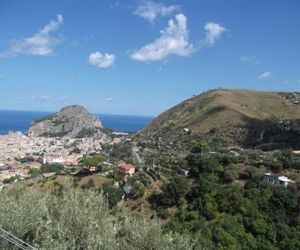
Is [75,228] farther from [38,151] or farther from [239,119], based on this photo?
[38,151]

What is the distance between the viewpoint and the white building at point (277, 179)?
3162cm

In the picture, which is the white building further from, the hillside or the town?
the town

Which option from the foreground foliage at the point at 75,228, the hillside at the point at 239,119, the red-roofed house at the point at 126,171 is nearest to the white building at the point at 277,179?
the red-roofed house at the point at 126,171

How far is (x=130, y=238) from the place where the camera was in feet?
42.8

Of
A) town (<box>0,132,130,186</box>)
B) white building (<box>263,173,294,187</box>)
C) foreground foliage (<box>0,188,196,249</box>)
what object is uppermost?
foreground foliage (<box>0,188,196,249</box>)

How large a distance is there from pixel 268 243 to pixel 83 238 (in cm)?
1641

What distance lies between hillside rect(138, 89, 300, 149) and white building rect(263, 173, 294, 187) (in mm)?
32032

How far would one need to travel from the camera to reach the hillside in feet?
235

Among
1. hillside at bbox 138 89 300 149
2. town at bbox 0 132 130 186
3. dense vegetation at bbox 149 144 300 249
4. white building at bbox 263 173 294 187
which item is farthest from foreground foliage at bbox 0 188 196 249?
town at bbox 0 132 130 186

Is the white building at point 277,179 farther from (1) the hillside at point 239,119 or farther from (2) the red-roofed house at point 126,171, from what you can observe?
(1) the hillside at point 239,119

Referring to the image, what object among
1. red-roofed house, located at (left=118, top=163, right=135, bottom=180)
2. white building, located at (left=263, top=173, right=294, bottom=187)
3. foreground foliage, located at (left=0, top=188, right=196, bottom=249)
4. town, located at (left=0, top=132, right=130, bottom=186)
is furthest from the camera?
town, located at (left=0, top=132, right=130, bottom=186)

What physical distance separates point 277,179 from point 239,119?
51.6m

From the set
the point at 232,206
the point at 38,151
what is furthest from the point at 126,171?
the point at 38,151

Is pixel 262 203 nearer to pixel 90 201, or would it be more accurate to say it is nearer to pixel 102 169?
pixel 90 201
